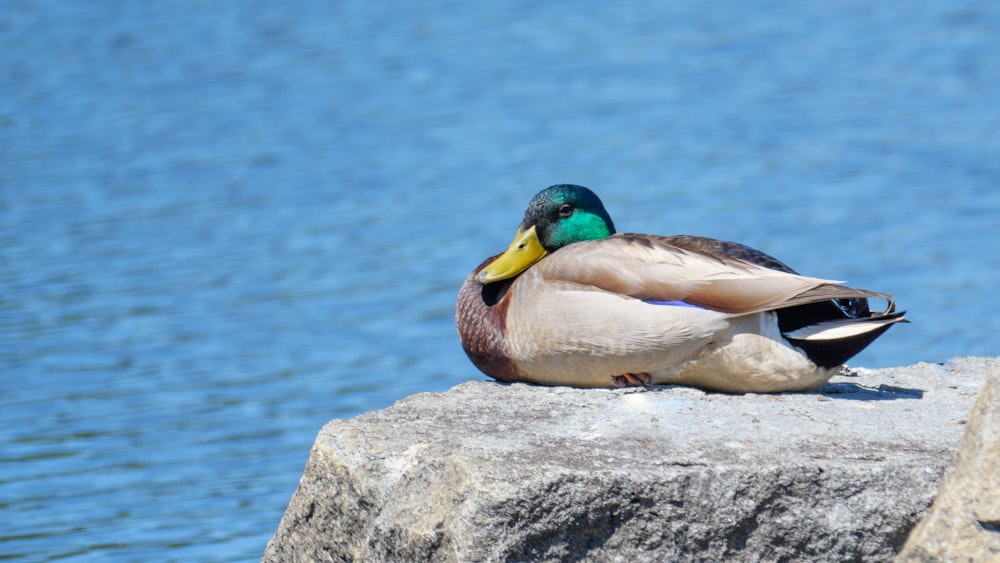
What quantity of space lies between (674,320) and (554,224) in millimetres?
712

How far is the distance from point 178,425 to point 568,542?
3801 mm

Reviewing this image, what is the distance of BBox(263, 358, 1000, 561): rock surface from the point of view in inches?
148

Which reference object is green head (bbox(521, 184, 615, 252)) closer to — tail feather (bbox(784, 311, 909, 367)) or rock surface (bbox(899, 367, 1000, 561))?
tail feather (bbox(784, 311, 909, 367))

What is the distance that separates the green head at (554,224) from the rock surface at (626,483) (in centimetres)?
70

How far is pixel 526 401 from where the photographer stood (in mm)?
4492

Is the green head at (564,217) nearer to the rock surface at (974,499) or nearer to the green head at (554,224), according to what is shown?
the green head at (554,224)

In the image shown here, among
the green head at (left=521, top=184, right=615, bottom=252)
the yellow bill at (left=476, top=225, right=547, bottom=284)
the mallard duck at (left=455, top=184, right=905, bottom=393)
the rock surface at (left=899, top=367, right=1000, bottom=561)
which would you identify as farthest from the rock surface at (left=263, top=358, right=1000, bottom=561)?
the green head at (left=521, top=184, right=615, bottom=252)

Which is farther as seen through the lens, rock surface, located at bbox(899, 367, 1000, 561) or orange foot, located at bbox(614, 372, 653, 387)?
orange foot, located at bbox(614, 372, 653, 387)

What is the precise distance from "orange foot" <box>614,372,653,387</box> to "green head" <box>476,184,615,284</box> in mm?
528

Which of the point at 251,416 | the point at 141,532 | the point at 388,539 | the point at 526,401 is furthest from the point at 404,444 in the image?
the point at 251,416

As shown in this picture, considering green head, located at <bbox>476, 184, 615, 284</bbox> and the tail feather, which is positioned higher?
green head, located at <bbox>476, 184, 615, 284</bbox>

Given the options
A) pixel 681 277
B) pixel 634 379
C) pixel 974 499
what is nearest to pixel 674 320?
pixel 681 277

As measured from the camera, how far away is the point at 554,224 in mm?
4938

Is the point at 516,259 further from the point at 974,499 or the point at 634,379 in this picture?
the point at 974,499
